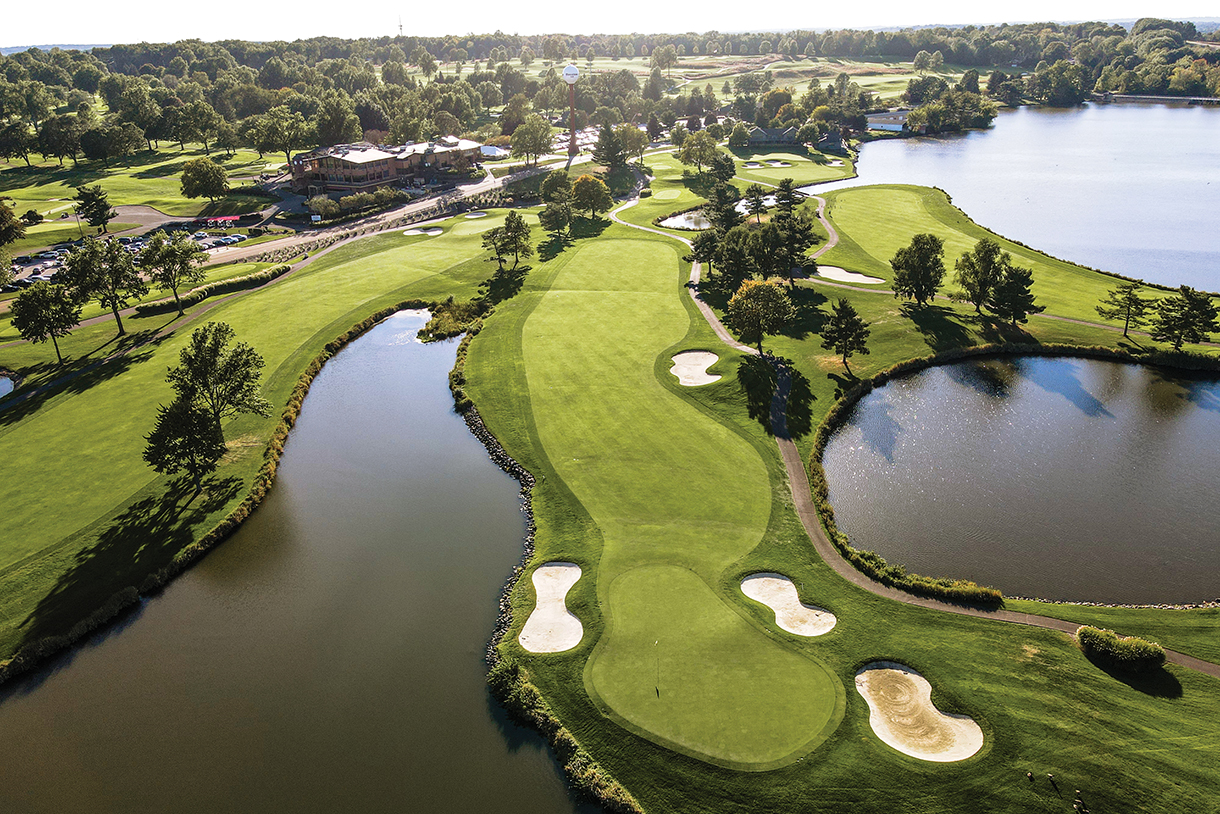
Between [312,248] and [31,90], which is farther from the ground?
Result: [31,90]

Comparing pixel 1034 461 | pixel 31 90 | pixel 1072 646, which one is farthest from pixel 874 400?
pixel 31 90

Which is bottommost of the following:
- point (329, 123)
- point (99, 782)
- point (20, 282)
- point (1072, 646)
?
point (99, 782)

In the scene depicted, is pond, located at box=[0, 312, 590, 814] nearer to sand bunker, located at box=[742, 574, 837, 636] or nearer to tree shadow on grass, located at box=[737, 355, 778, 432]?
sand bunker, located at box=[742, 574, 837, 636]

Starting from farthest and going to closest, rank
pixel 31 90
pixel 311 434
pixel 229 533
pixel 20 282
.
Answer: pixel 31 90 < pixel 20 282 < pixel 311 434 < pixel 229 533

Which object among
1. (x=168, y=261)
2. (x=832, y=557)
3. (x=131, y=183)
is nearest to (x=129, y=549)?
(x=168, y=261)

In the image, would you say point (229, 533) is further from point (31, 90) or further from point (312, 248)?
point (31, 90)

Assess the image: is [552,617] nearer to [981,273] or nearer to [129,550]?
[129,550]
